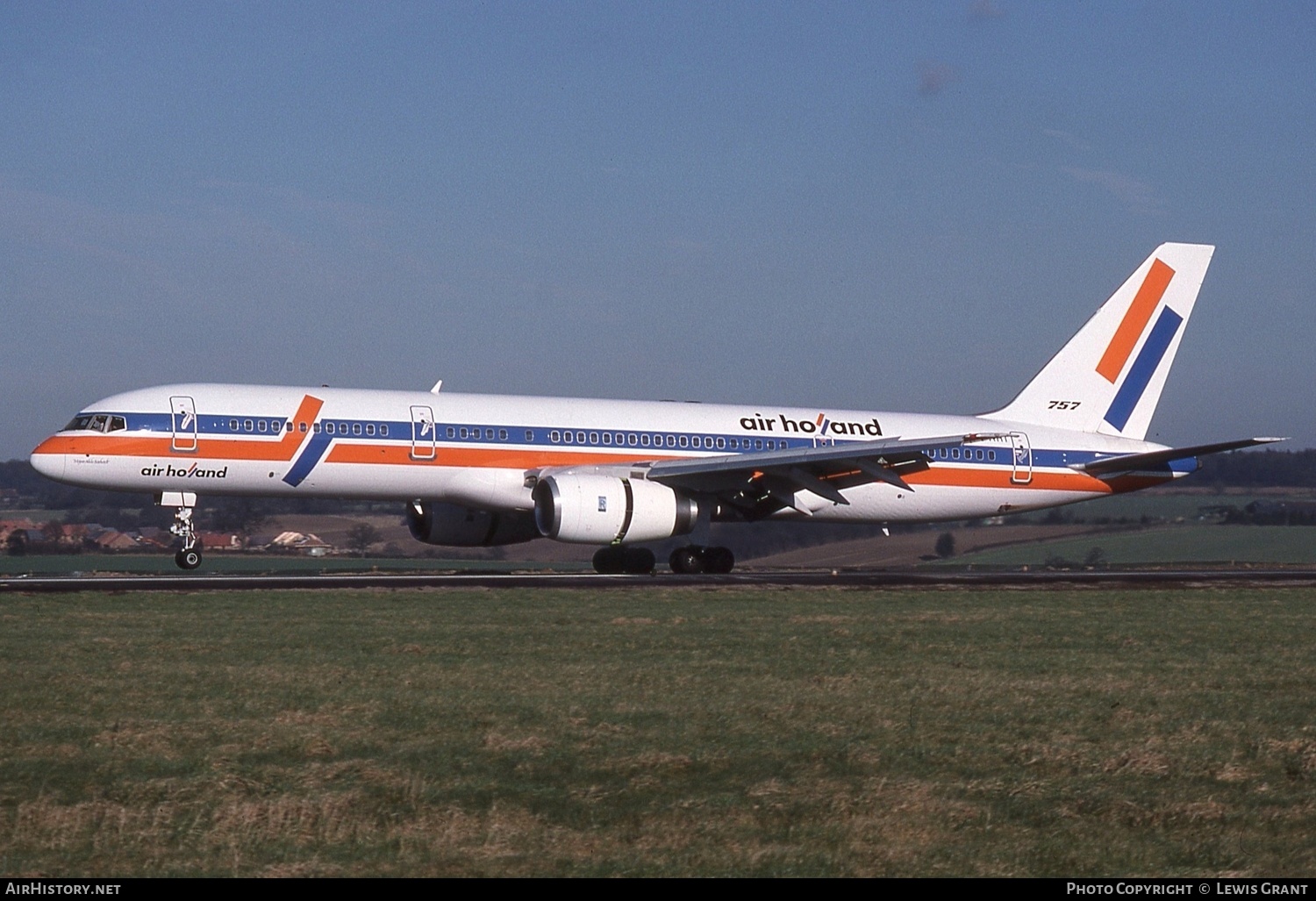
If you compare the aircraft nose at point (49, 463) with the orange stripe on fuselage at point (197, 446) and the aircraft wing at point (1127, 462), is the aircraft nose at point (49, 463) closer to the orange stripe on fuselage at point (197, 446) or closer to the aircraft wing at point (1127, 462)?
the orange stripe on fuselage at point (197, 446)

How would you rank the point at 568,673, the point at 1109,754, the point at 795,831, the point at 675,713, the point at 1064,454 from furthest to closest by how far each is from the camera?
the point at 1064,454 < the point at 568,673 < the point at 675,713 < the point at 1109,754 < the point at 795,831

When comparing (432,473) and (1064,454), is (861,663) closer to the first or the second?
(432,473)

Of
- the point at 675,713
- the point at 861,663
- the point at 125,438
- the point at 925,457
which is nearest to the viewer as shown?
the point at 675,713

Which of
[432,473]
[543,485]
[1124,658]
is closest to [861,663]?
[1124,658]

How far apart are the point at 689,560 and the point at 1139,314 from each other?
48.9ft

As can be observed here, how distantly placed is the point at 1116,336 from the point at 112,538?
31.5 metres

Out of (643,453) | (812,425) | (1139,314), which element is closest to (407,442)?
(643,453)

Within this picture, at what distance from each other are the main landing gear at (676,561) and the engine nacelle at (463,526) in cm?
206

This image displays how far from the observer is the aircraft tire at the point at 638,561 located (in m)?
35.5

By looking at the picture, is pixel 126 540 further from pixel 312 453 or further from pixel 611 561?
pixel 611 561

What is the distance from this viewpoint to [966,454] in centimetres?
3862

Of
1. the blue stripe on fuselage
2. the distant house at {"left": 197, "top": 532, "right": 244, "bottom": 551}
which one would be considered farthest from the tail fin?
the distant house at {"left": 197, "top": 532, "right": 244, "bottom": 551}

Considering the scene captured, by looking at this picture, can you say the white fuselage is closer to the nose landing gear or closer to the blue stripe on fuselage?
the blue stripe on fuselage

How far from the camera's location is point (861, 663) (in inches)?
648
